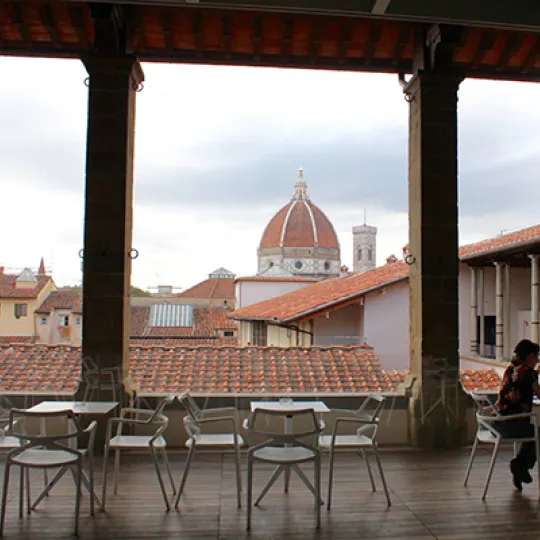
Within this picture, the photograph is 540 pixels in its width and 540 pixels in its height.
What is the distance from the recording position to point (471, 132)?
7160mm

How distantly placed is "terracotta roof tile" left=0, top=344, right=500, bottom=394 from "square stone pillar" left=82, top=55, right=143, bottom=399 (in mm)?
1326

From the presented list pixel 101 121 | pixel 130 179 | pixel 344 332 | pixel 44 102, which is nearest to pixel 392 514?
pixel 130 179

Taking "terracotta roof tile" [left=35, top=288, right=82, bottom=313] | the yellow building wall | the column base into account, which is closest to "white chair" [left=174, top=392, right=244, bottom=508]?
the column base

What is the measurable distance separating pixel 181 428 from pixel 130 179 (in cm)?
235

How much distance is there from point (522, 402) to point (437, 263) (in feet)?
5.50

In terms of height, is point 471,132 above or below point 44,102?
below

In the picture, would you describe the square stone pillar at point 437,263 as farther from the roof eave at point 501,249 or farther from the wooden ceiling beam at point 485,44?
the roof eave at point 501,249

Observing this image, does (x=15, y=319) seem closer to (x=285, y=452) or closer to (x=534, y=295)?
(x=534, y=295)

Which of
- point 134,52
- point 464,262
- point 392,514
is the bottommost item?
point 392,514

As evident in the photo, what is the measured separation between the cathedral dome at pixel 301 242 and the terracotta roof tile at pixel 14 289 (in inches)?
1678

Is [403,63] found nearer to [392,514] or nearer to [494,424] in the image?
[494,424]

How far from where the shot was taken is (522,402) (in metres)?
4.32

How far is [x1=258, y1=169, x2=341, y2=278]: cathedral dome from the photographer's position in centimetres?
7244

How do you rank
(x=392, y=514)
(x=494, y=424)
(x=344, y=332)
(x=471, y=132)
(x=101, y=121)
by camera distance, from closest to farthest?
(x=392, y=514) → (x=494, y=424) → (x=101, y=121) → (x=471, y=132) → (x=344, y=332)
